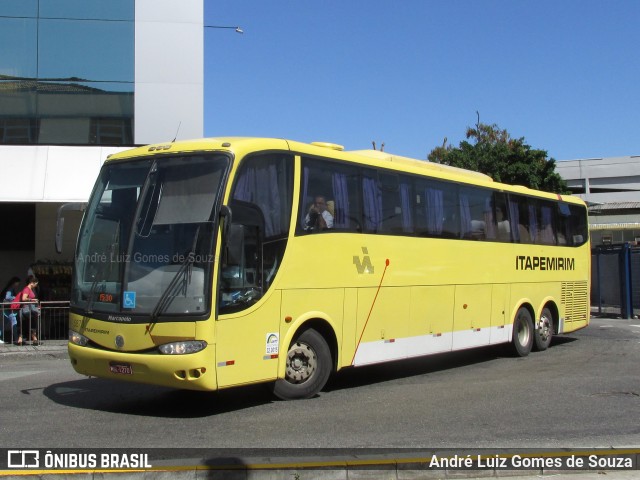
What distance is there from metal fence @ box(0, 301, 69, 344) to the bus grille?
40.0 ft

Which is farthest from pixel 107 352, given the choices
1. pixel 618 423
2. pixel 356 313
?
pixel 618 423

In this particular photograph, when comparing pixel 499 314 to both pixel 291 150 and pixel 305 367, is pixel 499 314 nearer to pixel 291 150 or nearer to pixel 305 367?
pixel 305 367

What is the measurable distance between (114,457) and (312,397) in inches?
154

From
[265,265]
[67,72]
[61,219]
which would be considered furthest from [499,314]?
[67,72]

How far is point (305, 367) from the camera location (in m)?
9.71

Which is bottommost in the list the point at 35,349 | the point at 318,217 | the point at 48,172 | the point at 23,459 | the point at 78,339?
the point at 35,349

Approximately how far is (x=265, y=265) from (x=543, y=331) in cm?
905

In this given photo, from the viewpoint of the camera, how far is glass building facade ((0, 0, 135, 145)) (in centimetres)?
2036

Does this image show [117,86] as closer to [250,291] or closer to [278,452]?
[250,291]

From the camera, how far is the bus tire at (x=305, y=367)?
951cm

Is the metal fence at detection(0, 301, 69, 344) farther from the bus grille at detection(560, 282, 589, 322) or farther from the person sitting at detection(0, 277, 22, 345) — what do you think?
the bus grille at detection(560, 282, 589, 322)

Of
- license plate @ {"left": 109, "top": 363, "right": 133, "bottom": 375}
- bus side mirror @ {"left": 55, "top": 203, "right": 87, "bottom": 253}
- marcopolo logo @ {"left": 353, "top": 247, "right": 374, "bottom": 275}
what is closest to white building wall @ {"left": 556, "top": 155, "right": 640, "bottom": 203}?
marcopolo logo @ {"left": 353, "top": 247, "right": 374, "bottom": 275}

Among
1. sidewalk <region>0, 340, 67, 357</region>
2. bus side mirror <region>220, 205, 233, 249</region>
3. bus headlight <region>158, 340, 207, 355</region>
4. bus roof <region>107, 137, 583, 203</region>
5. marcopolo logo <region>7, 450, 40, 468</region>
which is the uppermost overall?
bus roof <region>107, 137, 583, 203</region>

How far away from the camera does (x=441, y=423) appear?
8.30 meters
